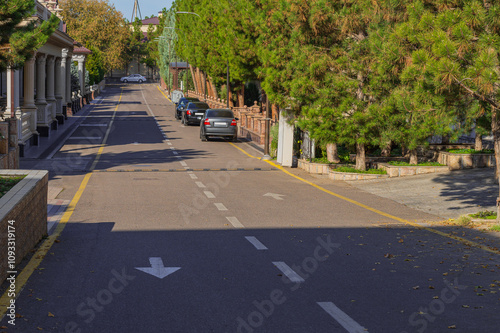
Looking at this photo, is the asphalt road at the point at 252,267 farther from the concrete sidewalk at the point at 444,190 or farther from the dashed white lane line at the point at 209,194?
the concrete sidewalk at the point at 444,190

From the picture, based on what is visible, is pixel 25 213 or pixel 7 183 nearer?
pixel 25 213

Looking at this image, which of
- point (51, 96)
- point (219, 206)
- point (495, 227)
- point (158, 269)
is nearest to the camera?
point (158, 269)

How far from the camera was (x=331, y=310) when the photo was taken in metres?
7.34

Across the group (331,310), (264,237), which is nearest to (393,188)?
(264,237)

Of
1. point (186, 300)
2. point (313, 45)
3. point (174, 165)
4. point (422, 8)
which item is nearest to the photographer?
point (186, 300)

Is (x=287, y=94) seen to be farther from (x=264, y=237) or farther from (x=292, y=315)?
(x=292, y=315)

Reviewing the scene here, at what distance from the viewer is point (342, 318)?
278 inches

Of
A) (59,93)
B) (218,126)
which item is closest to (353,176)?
(218,126)

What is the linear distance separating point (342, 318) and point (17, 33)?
14.6 meters

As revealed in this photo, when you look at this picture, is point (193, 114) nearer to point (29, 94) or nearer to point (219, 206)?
point (29, 94)

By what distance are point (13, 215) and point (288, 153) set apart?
17.5 meters

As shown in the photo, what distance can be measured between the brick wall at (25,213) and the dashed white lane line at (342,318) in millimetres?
3700

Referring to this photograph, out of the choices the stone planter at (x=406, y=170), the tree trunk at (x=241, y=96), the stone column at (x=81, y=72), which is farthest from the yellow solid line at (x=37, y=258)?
the stone column at (x=81, y=72)

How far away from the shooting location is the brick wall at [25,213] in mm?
8258
